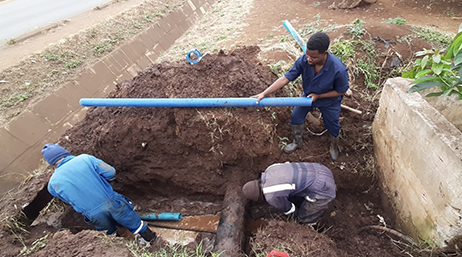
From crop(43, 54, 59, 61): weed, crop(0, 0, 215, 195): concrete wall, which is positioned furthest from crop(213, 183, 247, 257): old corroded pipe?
crop(43, 54, 59, 61): weed

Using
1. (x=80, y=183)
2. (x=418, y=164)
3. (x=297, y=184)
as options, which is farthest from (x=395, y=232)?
(x=80, y=183)

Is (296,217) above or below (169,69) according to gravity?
below

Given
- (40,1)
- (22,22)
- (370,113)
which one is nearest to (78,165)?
(370,113)

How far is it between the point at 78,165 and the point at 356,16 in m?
5.97

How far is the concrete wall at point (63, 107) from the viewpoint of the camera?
14.1ft

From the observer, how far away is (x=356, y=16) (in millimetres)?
5543

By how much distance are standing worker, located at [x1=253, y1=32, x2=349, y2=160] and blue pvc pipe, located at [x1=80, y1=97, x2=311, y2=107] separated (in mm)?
101

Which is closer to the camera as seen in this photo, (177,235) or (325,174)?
(325,174)

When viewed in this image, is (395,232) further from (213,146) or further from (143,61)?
(143,61)

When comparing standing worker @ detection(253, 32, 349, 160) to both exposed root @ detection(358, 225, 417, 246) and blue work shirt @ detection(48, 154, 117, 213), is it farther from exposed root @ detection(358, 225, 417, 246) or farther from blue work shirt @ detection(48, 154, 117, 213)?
A: blue work shirt @ detection(48, 154, 117, 213)

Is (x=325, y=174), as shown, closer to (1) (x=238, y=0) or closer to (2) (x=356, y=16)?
(2) (x=356, y=16)

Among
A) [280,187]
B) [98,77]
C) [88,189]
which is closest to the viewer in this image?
[280,187]

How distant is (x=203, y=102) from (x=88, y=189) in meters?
1.64

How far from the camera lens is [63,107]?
17.1 ft
